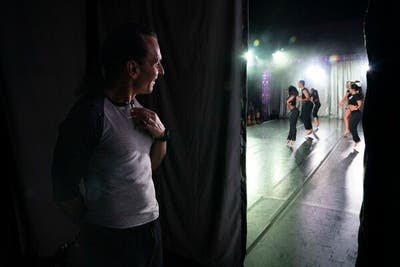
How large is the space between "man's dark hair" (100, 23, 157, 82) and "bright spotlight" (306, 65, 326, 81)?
55.6ft

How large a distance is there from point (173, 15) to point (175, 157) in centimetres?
123

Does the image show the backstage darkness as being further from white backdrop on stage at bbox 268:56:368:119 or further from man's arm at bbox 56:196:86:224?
white backdrop on stage at bbox 268:56:368:119

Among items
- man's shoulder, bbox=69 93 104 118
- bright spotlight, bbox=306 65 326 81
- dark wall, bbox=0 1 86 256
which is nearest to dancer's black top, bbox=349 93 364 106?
dark wall, bbox=0 1 86 256

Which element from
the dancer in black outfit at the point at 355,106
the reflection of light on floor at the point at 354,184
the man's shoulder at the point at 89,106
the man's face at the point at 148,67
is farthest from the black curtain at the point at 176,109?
the dancer in black outfit at the point at 355,106

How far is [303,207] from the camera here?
3.82m

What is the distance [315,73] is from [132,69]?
17.3 meters

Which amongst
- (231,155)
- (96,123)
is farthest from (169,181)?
(96,123)

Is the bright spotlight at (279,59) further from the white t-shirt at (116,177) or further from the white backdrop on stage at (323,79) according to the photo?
the white t-shirt at (116,177)

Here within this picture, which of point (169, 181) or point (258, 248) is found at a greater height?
point (169, 181)

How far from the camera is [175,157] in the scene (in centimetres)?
241

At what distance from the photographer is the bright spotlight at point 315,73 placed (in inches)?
645

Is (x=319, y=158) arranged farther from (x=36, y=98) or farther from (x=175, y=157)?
(x=36, y=98)

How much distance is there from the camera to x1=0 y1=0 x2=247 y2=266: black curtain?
2.16 metres

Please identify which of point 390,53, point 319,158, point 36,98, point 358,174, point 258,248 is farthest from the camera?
point 319,158
